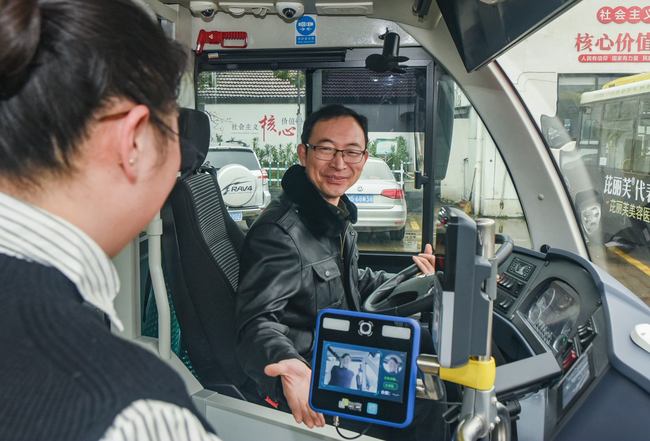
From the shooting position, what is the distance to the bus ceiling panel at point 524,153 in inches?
93.5

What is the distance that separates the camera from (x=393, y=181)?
4191 millimetres

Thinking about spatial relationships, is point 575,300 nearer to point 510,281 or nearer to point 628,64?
point 510,281

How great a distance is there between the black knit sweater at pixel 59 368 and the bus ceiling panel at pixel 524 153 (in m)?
2.16

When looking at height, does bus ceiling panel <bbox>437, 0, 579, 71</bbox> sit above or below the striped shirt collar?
above

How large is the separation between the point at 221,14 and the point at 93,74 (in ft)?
7.75

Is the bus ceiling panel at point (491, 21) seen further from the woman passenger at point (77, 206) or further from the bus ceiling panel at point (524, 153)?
the woman passenger at point (77, 206)

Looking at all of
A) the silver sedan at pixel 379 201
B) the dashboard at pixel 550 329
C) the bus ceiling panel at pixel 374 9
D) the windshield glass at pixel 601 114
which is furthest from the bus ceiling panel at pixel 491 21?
the silver sedan at pixel 379 201

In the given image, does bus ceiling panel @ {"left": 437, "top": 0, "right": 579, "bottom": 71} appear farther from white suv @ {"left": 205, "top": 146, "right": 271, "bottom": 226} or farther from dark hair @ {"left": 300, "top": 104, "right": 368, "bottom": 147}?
white suv @ {"left": 205, "top": 146, "right": 271, "bottom": 226}

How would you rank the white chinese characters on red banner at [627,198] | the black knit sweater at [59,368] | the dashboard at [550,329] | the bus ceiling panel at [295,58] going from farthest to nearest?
the bus ceiling panel at [295,58]
the white chinese characters on red banner at [627,198]
the dashboard at [550,329]
the black knit sweater at [59,368]

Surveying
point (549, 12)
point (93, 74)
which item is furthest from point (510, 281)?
point (93, 74)

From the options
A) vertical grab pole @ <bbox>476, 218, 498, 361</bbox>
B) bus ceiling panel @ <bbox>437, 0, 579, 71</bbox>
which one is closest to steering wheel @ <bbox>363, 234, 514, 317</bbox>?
bus ceiling panel @ <bbox>437, 0, 579, 71</bbox>

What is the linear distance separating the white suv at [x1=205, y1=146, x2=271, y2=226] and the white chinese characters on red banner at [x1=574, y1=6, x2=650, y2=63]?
1958 mm

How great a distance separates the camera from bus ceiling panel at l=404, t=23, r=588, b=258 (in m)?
2.38

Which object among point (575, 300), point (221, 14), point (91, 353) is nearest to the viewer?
point (91, 353)
